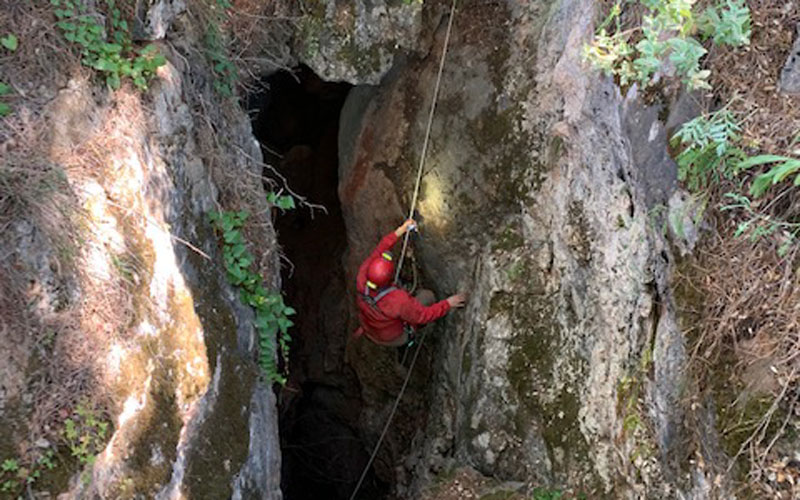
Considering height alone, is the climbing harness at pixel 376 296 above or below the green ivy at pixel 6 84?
below

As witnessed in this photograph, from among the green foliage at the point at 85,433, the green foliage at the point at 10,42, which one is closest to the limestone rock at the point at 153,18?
the green foliage at the point at 10,42

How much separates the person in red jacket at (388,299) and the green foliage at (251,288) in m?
1.27

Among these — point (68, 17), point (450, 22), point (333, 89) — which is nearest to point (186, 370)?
point (68, 17)

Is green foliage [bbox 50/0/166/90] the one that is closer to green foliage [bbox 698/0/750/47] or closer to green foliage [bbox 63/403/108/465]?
green foliage [bbox 63/403/108/465]

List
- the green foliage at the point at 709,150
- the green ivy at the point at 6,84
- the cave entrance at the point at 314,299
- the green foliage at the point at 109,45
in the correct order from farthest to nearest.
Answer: the cave entrance at the point at 314,299
the green foliage at the point at 109,45
the green ivy at the point at 6,84
the green foliage at the point at 709,150

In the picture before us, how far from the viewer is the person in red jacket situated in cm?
653

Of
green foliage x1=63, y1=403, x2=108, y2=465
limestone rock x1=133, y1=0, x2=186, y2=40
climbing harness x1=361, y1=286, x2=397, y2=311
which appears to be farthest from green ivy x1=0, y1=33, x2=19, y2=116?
climbing harness x1=361, y1=286, x2=397, y2=311

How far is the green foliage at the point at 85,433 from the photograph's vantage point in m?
3.70

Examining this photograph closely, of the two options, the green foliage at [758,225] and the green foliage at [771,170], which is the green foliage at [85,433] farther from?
the green foliage at [771,170]

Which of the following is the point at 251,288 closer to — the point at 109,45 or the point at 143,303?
the point at 143,303

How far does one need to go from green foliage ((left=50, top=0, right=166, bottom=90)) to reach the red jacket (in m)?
2.91

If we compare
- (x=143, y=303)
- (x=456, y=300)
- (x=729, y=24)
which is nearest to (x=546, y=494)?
(x=456, y=300)

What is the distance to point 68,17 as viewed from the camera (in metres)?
4.23

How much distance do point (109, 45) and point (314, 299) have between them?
606 cm
